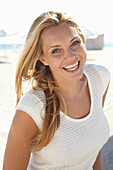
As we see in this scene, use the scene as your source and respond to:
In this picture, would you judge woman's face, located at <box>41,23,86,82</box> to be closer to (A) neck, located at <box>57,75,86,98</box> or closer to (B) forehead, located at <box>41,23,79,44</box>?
(B) forehead, located at <box>41,23,79,44</box>

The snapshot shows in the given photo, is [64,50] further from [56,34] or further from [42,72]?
[42,72]

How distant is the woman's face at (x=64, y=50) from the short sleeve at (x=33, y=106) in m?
0.22

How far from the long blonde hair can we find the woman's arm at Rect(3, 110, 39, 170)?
60 millimetres

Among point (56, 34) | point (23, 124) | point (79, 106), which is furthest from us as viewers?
point (79, 106)

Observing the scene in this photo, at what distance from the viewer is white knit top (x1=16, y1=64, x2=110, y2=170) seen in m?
1.34

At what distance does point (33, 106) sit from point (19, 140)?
199 millimetres

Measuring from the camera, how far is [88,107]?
1611 millimetres

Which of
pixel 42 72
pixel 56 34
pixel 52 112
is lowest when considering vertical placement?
pixel 52 112

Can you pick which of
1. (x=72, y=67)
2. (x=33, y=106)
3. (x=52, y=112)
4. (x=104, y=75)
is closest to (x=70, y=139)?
(x=52, y=112)

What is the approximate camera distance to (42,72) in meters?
1.58

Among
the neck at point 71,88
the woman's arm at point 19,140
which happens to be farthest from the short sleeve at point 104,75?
the woman's arm at point 19,140

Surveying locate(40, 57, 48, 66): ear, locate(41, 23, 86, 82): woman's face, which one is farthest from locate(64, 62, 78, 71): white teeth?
locate(40, 57, 48, 66): ear

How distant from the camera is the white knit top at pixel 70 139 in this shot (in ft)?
4.40

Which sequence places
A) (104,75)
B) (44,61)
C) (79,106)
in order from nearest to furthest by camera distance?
(44,61)
(79,106)
(104,75)
